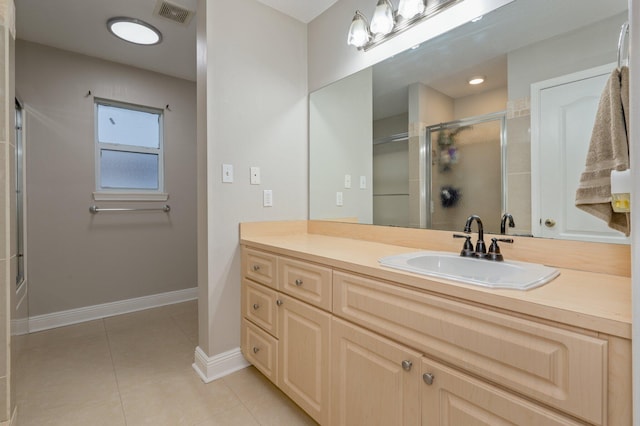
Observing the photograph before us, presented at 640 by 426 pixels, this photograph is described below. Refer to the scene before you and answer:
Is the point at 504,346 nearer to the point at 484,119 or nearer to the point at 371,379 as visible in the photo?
the point at 371,379

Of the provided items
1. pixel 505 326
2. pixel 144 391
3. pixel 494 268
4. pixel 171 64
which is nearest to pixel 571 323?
pixel 505 326

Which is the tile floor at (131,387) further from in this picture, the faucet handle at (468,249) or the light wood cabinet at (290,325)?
the faucet handle at (468,249)

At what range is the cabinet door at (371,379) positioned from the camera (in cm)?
98

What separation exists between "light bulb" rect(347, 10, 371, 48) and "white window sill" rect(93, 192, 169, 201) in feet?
7.79

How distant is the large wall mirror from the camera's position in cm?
112

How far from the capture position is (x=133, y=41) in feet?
8.13

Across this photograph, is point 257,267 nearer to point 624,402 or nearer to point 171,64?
point 624,402

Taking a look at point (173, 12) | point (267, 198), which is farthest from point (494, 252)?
point (173, 12)

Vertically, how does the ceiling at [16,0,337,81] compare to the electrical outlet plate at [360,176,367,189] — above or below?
above

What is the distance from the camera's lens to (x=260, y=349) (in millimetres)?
1718

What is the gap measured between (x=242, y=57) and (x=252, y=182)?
0.81 m

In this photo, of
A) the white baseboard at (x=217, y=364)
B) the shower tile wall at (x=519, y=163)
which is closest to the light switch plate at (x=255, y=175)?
the white baseboard at (x=217, y=364)

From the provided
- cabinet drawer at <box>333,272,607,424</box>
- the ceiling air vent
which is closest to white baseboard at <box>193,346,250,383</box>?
cabinet drawer at <box>333,272,607,424</box>

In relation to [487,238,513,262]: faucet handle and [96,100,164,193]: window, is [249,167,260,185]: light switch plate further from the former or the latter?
[96,100,164,193]: window
